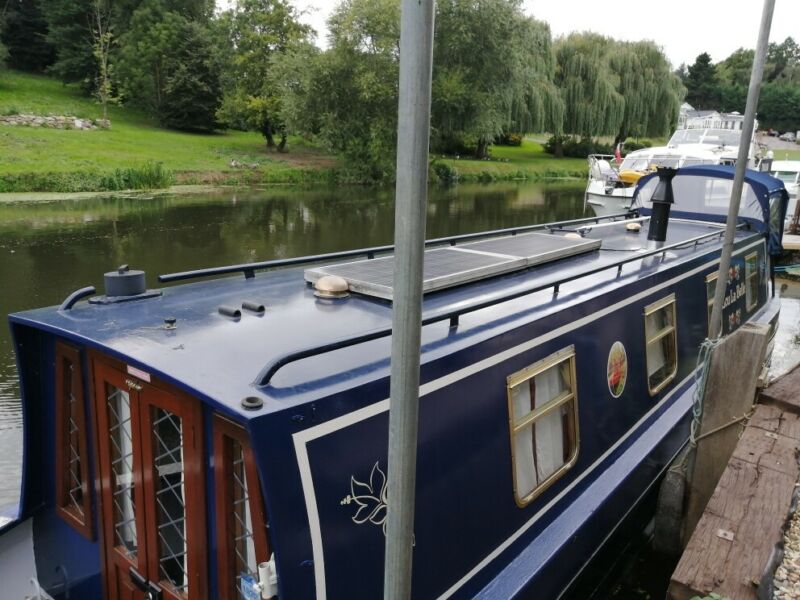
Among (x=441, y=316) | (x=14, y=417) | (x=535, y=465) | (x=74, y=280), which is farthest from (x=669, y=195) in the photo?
(x=74, y=280)

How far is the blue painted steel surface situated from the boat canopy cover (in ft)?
13.0

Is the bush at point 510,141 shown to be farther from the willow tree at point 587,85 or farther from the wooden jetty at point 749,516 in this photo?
the wooden jetty at point 749,516

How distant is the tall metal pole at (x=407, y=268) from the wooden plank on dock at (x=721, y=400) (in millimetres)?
3778

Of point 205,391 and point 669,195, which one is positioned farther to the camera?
point 669,195

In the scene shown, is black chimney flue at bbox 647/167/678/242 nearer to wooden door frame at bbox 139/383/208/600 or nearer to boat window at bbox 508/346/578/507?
boat window at bbox 508/346/578/507

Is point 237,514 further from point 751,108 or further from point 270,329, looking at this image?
point 751,108

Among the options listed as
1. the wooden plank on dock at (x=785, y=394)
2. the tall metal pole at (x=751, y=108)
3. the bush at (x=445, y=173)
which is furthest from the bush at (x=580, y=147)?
the tall metal pole at (x=751, y=108)

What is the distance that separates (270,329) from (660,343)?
3795 millimetres

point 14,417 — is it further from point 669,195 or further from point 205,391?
point 669,195

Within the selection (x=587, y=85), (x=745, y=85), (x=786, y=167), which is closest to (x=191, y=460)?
(x=786, y=167)

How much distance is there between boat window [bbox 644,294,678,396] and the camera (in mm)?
5148

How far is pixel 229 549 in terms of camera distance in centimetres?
251

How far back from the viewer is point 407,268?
50.8 inches

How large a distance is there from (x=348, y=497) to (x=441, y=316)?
971 millimetres
